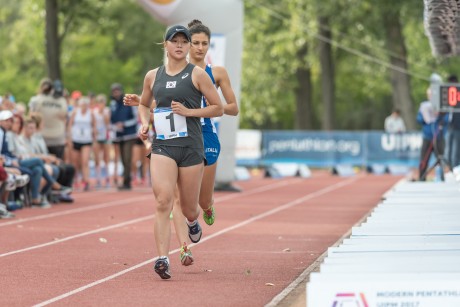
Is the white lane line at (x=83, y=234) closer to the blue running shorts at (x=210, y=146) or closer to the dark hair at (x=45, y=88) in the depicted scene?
the blue running shorts at (x=210, y=146)

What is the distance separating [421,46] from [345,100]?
18516 mm

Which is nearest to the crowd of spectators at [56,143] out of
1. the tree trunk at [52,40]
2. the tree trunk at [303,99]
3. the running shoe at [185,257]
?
the running shoe at [185,257]

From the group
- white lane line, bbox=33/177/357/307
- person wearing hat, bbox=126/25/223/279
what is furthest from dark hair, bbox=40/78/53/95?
person wearing hat, bbox=126/25/223/279

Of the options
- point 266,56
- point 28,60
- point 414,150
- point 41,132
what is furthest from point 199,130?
point 28,60

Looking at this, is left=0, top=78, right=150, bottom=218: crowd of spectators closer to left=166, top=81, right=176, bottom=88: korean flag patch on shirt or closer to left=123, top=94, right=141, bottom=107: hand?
left=123, top=94, right=141, bottom=107: hand

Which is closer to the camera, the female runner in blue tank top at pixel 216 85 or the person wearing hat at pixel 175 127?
the person wearing hat at pixel 175 127

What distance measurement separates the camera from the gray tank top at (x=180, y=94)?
11.2m

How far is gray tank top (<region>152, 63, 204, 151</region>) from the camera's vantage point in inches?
442

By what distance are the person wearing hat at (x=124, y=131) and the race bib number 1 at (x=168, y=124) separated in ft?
51.8

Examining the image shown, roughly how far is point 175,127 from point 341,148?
1213 inches

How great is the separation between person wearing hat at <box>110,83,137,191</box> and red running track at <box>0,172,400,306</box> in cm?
220

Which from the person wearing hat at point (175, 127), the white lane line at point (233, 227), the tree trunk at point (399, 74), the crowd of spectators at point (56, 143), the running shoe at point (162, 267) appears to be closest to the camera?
the white lane line at point (233, 227)

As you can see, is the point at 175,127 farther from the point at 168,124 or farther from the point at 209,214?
the point at 209,214

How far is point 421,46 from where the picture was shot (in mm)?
59844
